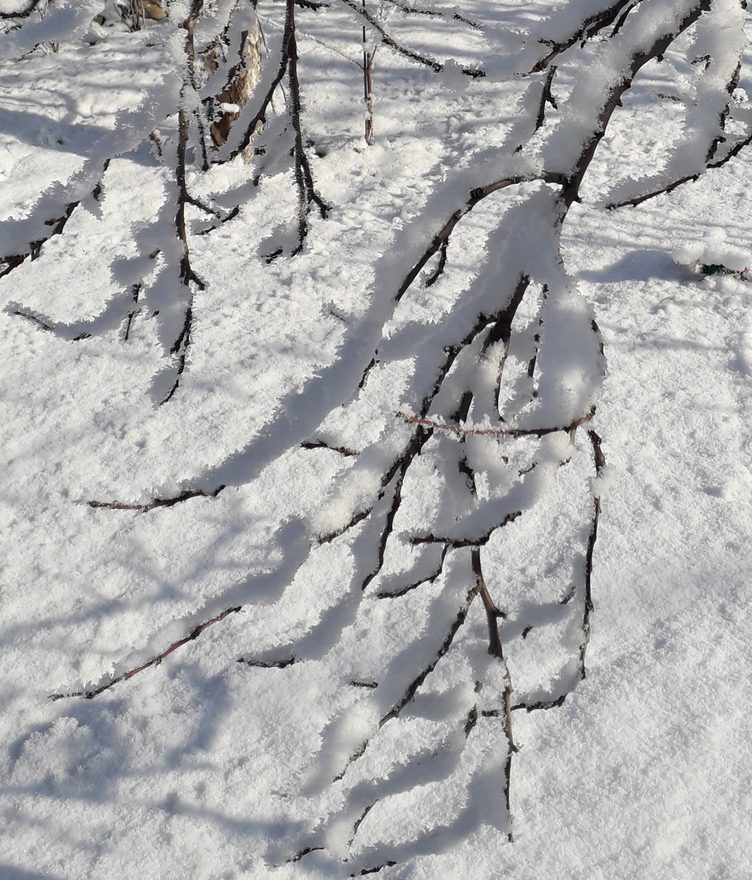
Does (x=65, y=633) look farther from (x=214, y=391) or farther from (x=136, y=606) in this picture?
(x=214, y=391)

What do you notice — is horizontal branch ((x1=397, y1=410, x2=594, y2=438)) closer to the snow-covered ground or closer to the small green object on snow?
the snow-covered ground

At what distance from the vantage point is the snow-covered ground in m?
0.95

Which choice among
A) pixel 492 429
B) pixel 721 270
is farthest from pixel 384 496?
pixel 721 270

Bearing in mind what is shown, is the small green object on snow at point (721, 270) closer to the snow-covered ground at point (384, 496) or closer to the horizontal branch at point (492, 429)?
the snow-covered ground at point (384, 496)

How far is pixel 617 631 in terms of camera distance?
107 inches

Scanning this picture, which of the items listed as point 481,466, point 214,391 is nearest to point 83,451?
point 214,391

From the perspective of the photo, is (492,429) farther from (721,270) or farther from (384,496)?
(721,270)

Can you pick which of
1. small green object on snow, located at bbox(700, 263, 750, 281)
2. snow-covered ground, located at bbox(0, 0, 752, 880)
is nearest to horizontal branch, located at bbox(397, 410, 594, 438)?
snow-covered ground, located at bbox(0, 0, 752, 880)

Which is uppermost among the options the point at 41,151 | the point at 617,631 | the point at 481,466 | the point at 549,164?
the point at 549,164

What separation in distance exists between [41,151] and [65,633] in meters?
3.60

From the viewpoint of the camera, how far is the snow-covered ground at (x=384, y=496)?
37.5 inches

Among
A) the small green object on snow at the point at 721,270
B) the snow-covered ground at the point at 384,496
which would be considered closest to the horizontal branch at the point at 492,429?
the snow-covered ground at the point at 384,496

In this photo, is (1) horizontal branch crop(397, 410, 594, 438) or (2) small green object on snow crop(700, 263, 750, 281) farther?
(2) small green object on snow crop(700, 263, 750, 281)

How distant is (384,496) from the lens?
101 centimetres
